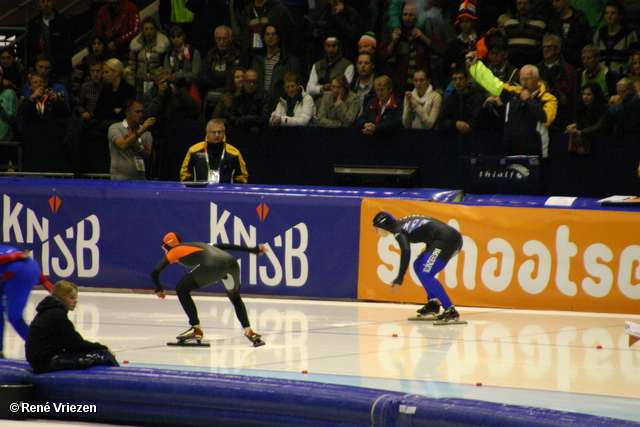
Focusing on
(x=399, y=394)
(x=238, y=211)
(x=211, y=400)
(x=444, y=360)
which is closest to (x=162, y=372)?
(x=211, y=400)

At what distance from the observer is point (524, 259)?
412 inches

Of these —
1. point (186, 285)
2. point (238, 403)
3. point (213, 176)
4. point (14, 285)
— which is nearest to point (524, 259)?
point (213, 176)

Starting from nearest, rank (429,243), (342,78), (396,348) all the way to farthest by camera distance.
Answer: (396,348), (429,243), (342,78)

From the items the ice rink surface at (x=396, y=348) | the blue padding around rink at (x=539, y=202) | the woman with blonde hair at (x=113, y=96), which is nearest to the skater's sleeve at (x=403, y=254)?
the ice rink surface at (x=396, y=348)

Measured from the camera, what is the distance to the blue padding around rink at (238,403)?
→ 5.00 m

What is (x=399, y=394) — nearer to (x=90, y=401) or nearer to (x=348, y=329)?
(x=90, y=401)

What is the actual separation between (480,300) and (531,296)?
606 mm

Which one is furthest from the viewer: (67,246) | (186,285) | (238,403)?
(67,246)

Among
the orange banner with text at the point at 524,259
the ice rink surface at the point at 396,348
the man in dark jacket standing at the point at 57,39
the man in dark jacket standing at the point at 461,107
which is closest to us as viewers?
the ice rink surface at the point at 396,348

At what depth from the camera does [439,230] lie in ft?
32.5

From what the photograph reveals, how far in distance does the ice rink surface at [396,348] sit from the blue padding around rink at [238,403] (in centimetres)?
33

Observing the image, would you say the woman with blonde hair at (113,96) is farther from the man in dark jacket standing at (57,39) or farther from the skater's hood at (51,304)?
the skater's hood at (51,304)

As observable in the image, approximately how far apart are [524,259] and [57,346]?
6.14 m

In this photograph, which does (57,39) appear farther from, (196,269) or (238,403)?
(238,403)
